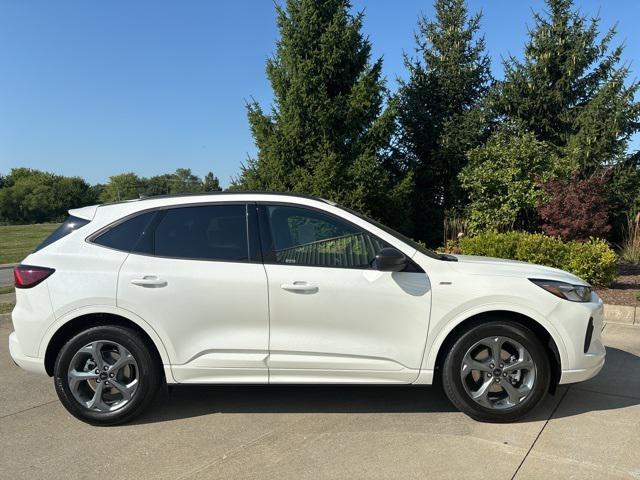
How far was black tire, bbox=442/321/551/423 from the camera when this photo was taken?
3727 mm

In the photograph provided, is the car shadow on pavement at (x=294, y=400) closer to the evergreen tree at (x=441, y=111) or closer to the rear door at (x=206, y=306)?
the rear door at (x=206, y=306)

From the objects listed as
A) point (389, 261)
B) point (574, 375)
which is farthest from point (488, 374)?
point (389, 261)

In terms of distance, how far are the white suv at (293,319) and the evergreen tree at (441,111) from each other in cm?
972

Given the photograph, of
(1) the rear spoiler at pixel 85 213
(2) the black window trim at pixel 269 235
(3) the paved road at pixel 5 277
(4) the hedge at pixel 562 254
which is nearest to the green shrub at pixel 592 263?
(4) the hedge at pixel 562 254

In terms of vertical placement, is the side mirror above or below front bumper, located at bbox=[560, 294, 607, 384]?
above

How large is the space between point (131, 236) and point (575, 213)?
8448 mm

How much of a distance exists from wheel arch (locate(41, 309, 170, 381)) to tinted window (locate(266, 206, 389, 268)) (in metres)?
1.07

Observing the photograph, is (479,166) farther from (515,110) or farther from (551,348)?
(551,348)

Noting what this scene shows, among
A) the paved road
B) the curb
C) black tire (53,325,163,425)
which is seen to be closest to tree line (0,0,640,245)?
the curb

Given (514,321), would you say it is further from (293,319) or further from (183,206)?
(183,206)

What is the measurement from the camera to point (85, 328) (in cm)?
388

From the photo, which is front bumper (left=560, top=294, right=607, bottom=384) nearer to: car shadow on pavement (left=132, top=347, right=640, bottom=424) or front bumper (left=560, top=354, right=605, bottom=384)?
front bumper (left=560, top=354, right=605, bottom=384)

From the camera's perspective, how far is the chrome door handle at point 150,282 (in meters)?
3.74

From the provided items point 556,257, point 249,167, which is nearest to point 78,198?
point 249,167
